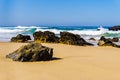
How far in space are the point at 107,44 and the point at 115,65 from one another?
7.11m

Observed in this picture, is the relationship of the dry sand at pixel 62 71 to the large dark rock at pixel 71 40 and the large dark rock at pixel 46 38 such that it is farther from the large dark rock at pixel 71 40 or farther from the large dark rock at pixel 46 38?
the large dark rock at pixel 46 38

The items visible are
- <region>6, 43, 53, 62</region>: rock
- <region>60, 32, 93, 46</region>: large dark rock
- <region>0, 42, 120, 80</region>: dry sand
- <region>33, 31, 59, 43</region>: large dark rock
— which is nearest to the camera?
<region>0, 42, 120, 80</region>: dry sand

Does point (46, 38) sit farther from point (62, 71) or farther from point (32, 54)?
point (62, 71)

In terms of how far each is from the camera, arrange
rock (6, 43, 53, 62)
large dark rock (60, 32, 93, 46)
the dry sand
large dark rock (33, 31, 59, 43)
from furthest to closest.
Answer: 1. large dark rock (33, 31, 59, 43)
2. large dark rock (60, 32, 93, 46)
3. rock (6, 43, 53, 62)
4. the dry sand

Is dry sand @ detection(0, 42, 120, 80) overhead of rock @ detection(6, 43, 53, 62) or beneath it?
beneath

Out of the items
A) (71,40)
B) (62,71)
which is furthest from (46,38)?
(62,71)

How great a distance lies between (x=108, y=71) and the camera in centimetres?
503

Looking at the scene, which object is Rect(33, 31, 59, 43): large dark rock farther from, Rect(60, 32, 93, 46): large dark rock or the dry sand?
the dry sand

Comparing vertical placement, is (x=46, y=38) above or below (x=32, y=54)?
below

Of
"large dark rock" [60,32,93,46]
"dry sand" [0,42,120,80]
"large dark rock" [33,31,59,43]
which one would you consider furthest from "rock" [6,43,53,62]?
"large dark rock" [33,31,59,43]

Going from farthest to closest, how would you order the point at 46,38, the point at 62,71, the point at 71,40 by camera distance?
the point at 46,38 < the point at 71,40 < the point at 62,71

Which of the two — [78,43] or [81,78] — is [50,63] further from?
[78,43]

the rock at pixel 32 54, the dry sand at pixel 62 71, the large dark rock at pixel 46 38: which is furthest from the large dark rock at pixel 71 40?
the dry sand at pixel 62 71

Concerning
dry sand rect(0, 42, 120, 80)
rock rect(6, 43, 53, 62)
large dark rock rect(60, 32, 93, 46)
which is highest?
rock rect(6, 43, 53, 62)
